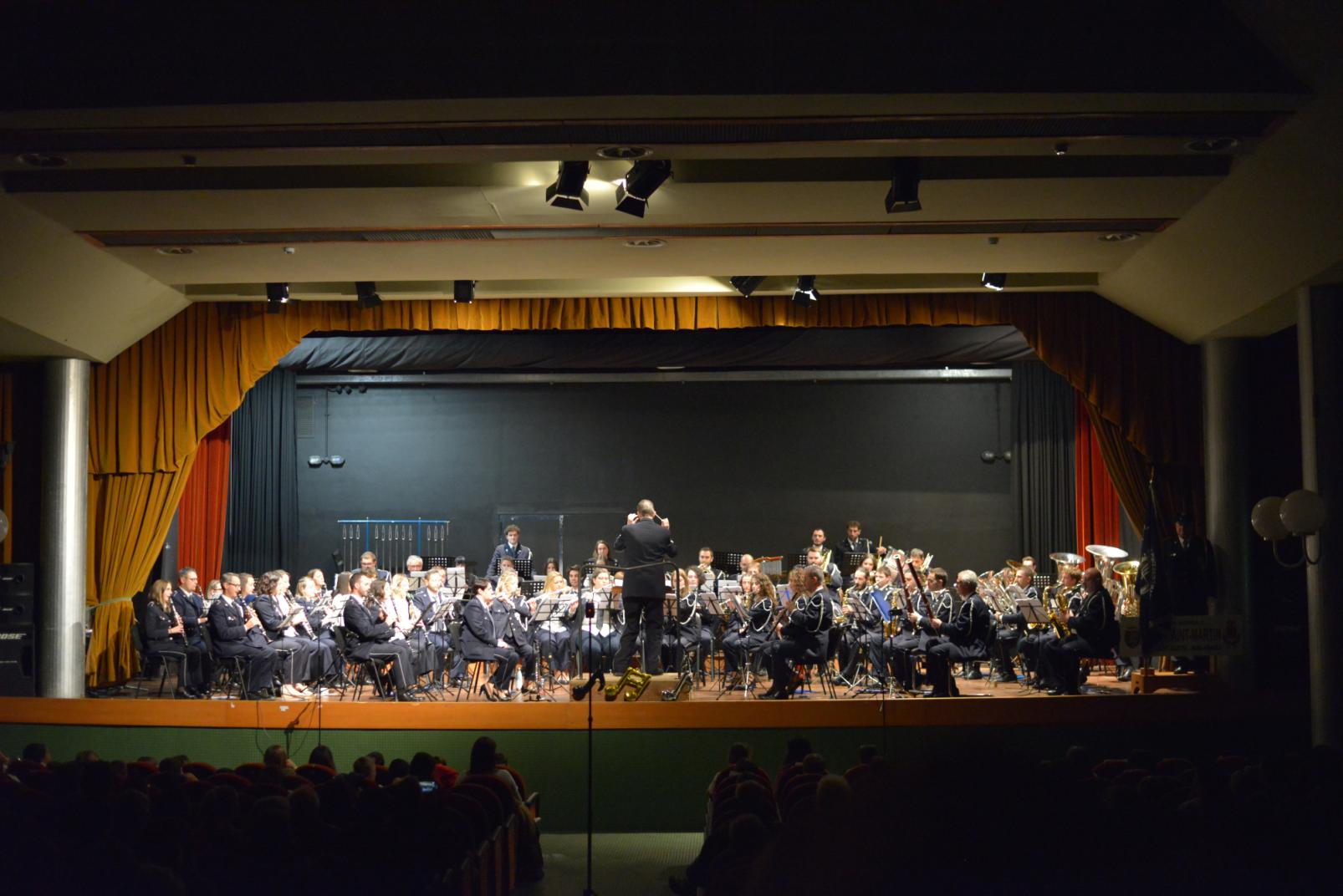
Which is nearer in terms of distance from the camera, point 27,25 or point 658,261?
point 27,25

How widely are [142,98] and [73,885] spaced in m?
4.70

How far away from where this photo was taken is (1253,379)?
10.1 m

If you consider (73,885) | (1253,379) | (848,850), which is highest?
(1253,379)

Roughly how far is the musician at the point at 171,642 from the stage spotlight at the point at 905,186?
22.5 feet

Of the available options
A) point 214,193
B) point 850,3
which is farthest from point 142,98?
point 850,3

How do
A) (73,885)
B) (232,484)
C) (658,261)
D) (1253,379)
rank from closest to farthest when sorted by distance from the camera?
1. (73,885)
2. (658,261)
3. (1253,379)
4. (232,484)

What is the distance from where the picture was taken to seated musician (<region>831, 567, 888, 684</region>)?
1005 cm

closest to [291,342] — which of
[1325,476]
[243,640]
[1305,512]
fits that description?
[243,640]

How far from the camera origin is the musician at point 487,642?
10.0m

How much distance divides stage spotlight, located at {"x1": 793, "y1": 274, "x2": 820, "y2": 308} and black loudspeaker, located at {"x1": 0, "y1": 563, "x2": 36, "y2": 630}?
6863 mm

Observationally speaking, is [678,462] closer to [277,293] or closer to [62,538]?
[277,293]

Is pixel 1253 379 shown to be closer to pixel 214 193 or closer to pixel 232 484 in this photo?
pixel 214 193

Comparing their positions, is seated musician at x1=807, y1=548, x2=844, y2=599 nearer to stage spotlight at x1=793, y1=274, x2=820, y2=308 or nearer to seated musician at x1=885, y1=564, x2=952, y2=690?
seated musician at x1=885, y1=564, x2=952, y2=690

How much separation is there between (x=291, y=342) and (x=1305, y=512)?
337 inches
